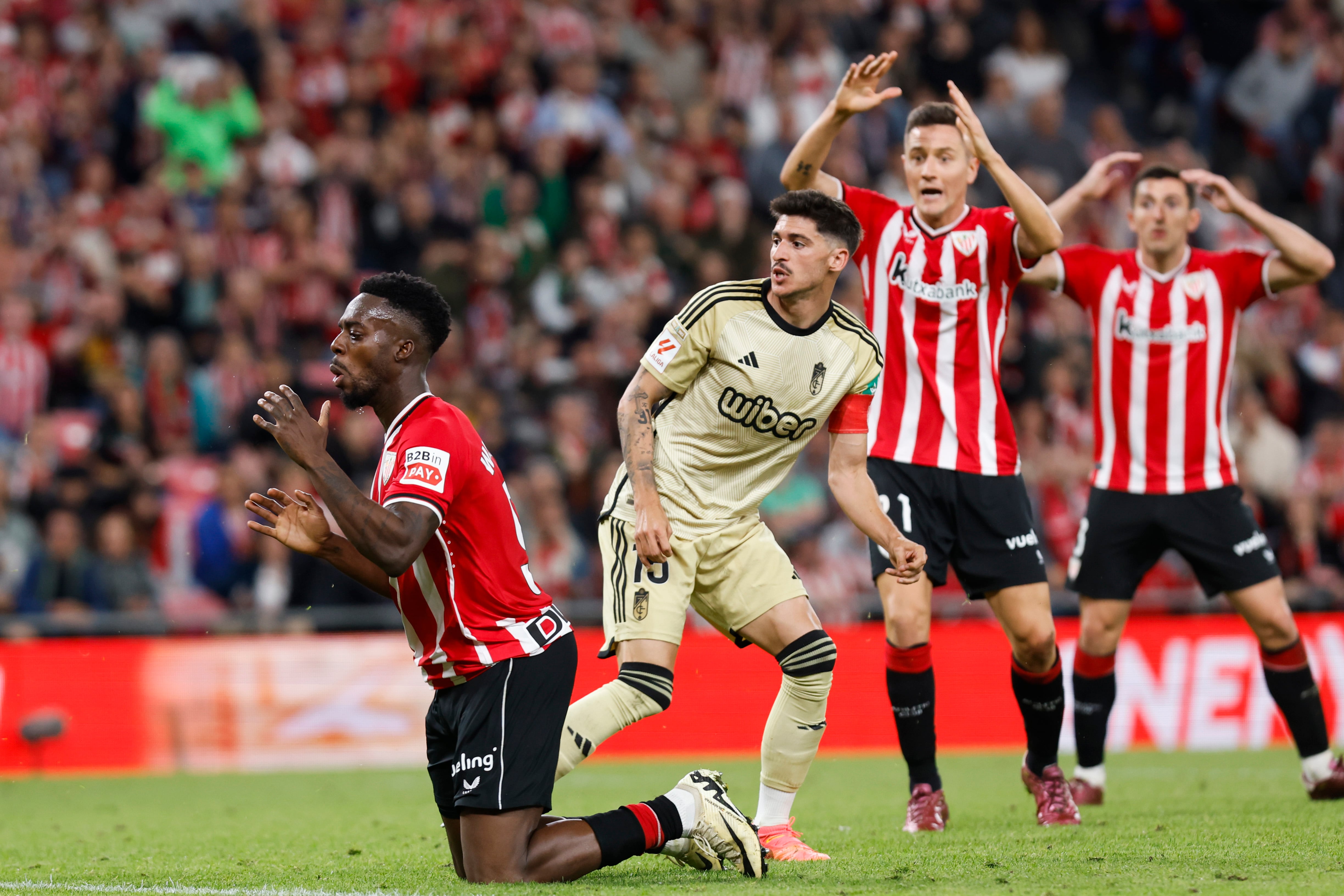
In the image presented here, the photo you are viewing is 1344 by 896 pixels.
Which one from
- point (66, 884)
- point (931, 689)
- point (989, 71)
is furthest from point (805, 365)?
point (989, 71)

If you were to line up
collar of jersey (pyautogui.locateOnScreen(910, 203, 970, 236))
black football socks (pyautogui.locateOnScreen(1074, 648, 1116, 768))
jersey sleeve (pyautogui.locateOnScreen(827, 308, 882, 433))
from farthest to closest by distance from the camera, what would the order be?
black football socks (pyautogui.locateOnScreen(1074, 648, 1116, 768))
collar of jersey (pyautogui.locateOnScreen(910, 203, 970, 236))
jersey sleeve (pyautogui.locateOnScreen(827, 308, 882, 433))

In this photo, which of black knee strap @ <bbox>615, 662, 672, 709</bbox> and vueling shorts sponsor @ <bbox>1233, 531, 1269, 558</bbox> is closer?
black knee strap @ <bbox>615, 662, 672, 709</bbox>

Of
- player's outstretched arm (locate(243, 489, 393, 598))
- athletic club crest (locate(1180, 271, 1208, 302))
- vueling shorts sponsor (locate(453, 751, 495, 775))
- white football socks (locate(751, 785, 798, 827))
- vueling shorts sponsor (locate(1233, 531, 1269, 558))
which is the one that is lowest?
white football socks (locate(751, 785, 798, 827))

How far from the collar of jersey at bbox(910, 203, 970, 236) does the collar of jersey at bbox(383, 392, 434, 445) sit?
111 inches

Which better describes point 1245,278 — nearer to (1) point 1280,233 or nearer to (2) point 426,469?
(1) point 1280,233

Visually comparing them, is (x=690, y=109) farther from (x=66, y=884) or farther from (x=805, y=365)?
(x=66, y=884)

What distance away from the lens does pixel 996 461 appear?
714 cm

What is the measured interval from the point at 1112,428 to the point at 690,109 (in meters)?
10.1

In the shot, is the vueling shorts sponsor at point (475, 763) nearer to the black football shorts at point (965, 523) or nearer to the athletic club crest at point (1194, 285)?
the black football shorts at point (965, 523)

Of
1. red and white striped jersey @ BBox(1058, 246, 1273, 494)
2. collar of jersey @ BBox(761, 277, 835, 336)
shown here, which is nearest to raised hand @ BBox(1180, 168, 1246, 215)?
red and white striped jersey @ BBox(1058, 246, 1273, 494)

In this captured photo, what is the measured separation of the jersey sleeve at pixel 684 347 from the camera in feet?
20.1

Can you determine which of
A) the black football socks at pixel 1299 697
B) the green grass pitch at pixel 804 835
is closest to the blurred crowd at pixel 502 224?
the green grass pitch at pixel 804 835

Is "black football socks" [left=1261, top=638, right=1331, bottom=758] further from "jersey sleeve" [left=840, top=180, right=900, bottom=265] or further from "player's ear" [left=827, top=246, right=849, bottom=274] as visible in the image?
"player's ear" [left=827, top=246, right=849, bottom=274]

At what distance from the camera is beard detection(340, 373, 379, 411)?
530cm
